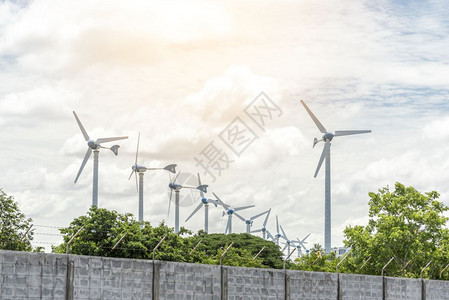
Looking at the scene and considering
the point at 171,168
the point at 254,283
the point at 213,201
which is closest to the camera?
the point at 254,283

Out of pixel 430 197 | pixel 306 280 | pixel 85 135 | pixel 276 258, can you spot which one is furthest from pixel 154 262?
pixel 276 258

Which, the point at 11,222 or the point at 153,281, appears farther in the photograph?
the point at 11,222

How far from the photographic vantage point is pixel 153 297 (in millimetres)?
23766

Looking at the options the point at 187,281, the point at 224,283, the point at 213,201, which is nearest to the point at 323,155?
the point at 213,201

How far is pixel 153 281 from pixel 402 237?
35.2 meters

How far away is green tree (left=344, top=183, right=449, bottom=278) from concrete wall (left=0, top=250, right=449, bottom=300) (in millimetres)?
A: 22194

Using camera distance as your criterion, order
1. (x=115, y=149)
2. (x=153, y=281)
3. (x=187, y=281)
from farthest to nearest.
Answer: (x=115, y=149) → (x=187, y=281) → (x=153, y=281)

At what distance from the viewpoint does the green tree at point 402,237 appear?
55531 millimetres

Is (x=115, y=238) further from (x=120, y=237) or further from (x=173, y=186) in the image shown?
(x=173, y=186)

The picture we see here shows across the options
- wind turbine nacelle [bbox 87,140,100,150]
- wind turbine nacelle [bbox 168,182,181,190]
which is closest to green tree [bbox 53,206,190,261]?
wind turbine nacelle [bbox 87,140,100,150]

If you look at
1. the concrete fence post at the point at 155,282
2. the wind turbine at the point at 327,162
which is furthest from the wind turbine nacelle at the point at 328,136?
the concrete fence post at the point at 155,282

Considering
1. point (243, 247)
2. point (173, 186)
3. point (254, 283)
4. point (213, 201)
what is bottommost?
point (254, 283)

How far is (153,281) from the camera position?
23.8 metres

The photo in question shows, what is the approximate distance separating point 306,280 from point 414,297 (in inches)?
383
